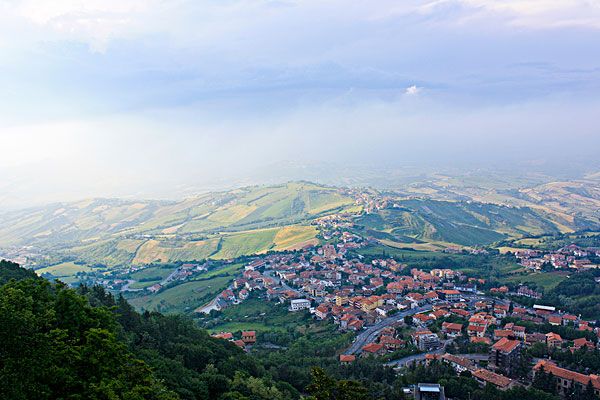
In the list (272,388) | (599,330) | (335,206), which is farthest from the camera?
(335,206)

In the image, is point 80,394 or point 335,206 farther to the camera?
point 335,206

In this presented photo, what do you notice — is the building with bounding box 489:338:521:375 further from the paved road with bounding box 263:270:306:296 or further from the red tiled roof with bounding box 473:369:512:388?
the paved road with bounding box 263:270:306:296

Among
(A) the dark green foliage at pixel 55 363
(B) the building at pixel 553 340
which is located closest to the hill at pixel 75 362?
(A) the dark green foliage at pixel 55 363

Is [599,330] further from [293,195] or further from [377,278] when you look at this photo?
[293,195]

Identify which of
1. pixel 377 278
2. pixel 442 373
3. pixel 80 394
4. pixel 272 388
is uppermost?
pixel 80 394

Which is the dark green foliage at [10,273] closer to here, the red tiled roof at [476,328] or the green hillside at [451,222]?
the red tiled roof at [476,328]

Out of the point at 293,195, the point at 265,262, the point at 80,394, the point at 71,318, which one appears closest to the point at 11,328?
the point at 80,394

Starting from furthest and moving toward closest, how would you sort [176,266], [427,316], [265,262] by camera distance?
[176,266] → [265,262] → [427,316]
